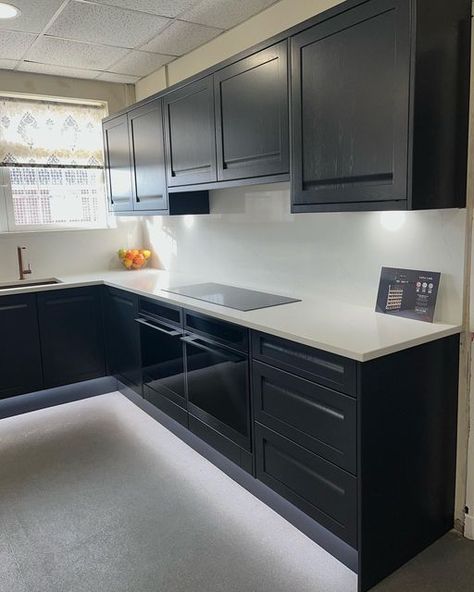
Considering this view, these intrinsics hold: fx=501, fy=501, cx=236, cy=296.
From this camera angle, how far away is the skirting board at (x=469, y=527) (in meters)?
2.09

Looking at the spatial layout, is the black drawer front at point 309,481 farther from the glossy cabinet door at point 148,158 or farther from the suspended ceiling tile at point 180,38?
the suspended ceiling tile at point 180,38

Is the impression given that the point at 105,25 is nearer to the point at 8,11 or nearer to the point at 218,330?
the point at 8,11

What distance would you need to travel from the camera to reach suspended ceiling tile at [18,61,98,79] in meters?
3.72

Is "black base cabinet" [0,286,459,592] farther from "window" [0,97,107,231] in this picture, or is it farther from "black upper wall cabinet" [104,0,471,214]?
"window" [0,97,107,231]

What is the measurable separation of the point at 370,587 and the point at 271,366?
905mm

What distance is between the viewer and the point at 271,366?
7.08 feet

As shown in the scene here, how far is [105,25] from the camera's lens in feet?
9.66

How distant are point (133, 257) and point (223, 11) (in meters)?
2.13

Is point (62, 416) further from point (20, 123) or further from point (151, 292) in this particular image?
point (20, 123)

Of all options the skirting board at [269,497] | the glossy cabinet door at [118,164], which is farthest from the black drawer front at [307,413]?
the glossy cabinet door at [118,164]

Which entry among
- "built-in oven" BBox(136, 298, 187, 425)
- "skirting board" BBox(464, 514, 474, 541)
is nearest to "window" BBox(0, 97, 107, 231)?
"built-in oven" BBox(136, 298, 187, 425)

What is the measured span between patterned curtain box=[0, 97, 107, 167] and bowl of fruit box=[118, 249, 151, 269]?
0.79 m

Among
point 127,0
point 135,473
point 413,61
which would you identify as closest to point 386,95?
point 413,61

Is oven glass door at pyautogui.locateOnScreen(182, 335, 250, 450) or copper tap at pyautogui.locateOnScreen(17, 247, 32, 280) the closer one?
oven glass door at pyautogui.locateOnScreen(182, 335, 250, 450)
